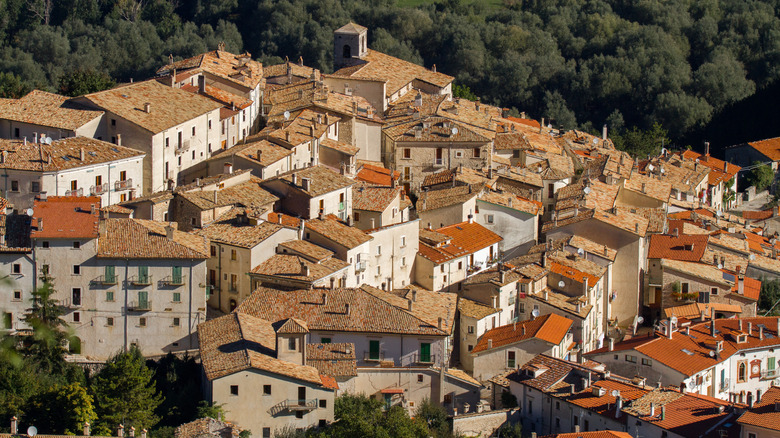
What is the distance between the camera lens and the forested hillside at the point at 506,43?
94.2 meters

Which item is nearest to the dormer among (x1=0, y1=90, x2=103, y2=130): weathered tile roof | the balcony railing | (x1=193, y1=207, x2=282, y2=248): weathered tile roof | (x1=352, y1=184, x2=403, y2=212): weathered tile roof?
(x1=193, y1=207, x2=282, y2=248): weathered tile roof

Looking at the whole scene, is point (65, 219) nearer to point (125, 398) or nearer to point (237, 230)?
point (237, 230)

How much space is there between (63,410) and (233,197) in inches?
475

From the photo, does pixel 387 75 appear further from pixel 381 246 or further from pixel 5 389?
pixel 5 389

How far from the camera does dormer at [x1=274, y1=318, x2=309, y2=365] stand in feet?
149

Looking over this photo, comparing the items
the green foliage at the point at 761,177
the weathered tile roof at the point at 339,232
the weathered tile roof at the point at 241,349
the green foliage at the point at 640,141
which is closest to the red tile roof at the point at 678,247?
the weathered tile roof at the point at 339,232

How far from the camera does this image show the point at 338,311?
Result: 4862 cm

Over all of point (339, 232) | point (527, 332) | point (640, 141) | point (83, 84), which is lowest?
point (640, 141)

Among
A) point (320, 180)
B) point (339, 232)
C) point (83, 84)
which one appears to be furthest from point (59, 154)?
point (83, 84)

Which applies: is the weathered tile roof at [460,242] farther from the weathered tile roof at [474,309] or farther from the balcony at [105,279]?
the balcony at [105,279]

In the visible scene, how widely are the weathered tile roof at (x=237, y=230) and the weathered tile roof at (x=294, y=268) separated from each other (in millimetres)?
798

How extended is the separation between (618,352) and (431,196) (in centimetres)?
1037

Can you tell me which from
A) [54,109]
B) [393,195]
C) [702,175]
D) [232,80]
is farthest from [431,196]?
[702,175]

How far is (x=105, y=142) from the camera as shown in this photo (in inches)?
2165
